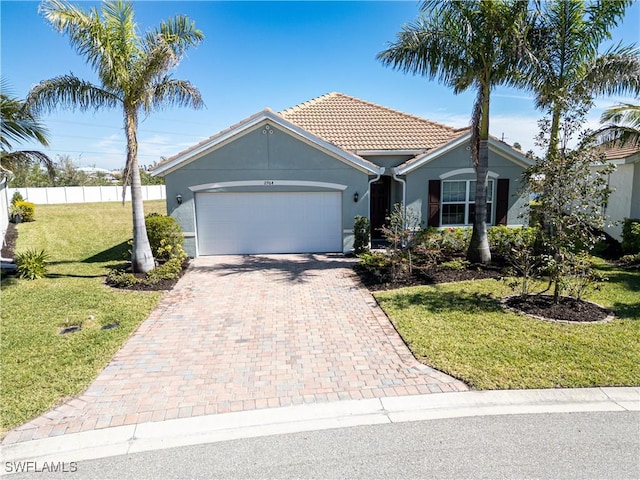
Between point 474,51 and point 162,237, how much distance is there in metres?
10.9

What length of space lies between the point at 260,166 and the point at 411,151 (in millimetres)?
6012

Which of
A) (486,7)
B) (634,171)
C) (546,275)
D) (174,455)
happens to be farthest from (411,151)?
(174,455)

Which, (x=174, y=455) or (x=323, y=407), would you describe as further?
(x=323, y=407)

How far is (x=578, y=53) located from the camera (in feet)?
37.5

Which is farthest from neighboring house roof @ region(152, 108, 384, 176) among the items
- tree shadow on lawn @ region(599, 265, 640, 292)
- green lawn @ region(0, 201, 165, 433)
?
tree shadow on lawn @ region(599, 265, 640, 292)

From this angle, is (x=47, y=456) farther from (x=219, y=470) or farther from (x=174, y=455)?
(x=219, y=470)

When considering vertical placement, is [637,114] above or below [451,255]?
above

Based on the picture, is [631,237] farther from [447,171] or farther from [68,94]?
[68,94]

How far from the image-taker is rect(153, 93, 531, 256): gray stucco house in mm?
13648

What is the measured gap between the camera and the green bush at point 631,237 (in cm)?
1293

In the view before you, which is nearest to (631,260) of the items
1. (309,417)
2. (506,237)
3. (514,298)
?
(506,237)

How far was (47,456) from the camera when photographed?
4.05 meters

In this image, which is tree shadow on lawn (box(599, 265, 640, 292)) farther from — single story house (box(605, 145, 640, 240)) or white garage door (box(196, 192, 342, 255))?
white garage door (box(196, 192, 342, 255))

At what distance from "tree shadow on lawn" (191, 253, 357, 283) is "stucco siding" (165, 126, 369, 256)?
73.0 inches
